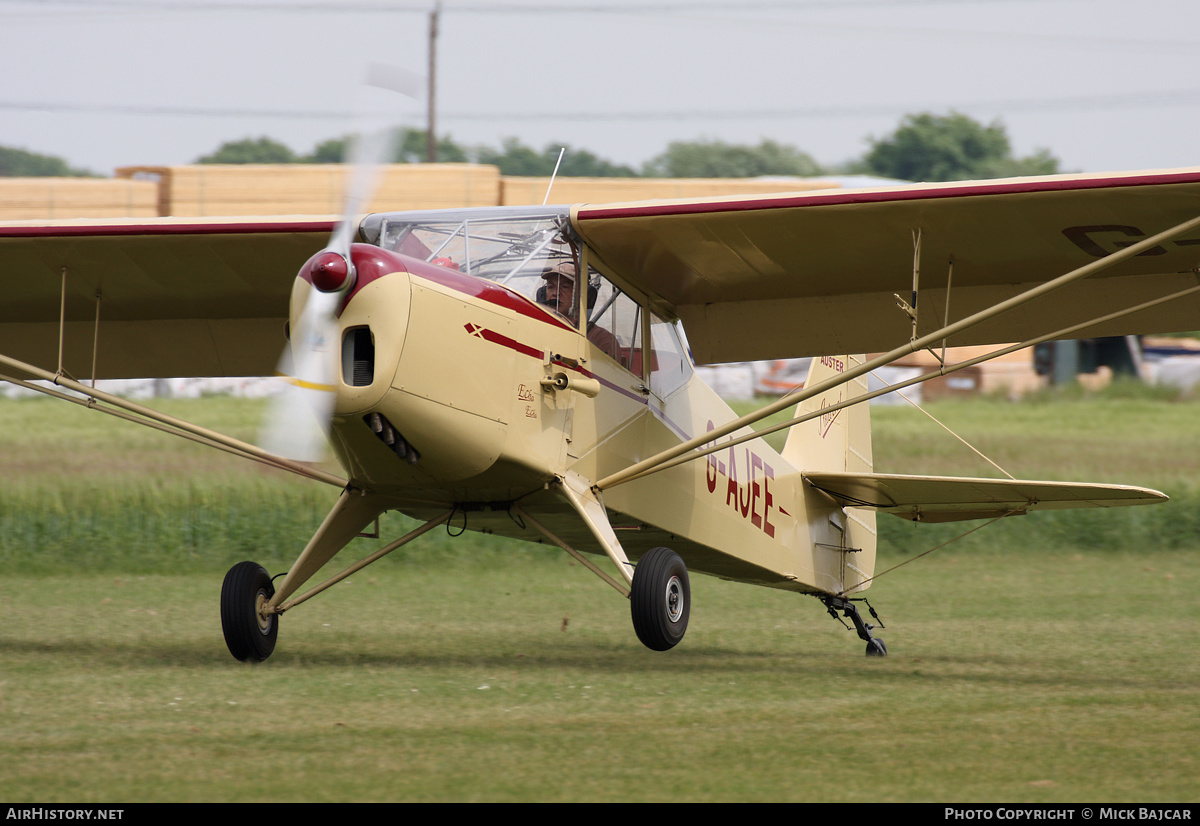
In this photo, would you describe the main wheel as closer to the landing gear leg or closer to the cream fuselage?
the cream fuselage

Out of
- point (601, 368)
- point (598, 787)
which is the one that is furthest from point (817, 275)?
point (598, 787)

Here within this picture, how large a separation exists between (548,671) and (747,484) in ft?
9.12

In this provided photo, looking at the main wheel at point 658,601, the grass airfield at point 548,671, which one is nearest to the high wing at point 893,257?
the main wheel at point 658,601

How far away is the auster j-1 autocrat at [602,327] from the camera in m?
7.00

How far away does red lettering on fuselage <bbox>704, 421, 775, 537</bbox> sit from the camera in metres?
9.78

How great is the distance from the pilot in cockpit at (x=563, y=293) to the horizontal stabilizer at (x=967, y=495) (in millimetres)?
2583

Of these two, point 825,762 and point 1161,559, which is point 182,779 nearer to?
point 825,762

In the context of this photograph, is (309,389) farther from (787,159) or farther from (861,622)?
(787,159)

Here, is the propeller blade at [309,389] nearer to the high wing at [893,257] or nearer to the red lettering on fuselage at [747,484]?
the high wing at [893,257]

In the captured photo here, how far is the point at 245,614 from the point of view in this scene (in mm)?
7969

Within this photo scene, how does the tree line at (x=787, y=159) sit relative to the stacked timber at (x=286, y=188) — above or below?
above

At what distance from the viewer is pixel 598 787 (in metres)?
4.77

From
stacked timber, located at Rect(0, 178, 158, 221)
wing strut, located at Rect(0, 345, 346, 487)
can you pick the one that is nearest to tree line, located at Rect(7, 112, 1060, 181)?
stacked timber, located at Rect(0, 178, 158, 221)

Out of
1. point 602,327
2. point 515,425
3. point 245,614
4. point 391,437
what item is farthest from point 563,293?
point 245,614
